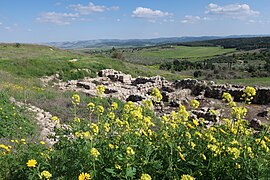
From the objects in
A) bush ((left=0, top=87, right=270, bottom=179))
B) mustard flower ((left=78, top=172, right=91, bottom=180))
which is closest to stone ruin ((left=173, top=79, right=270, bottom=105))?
bush ((left=0, top=87, right=270, bottom=179))

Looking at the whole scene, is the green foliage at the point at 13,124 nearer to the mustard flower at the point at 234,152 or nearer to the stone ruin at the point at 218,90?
the mustard flower at the point at 234,152

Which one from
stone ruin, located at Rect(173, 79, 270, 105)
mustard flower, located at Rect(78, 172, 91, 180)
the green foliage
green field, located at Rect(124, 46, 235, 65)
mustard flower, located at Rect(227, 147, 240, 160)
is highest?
mustard flower, located at Rect(227, 147, 240, 160)

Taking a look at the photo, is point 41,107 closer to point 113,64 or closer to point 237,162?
point 237,162

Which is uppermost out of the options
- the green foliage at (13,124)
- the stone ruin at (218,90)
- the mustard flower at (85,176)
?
the mustard flower at (85,176)

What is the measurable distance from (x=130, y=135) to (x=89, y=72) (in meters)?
24.0

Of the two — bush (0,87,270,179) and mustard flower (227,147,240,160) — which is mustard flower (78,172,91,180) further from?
mustard flower (227,147,240,160)

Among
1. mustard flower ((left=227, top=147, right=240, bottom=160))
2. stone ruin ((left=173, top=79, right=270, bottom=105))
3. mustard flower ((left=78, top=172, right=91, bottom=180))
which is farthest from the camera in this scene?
stone ruin ((left=173, top=79, right=270, bottom=105))

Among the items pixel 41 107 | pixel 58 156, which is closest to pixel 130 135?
pixel 58 156

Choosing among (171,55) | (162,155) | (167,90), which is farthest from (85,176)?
(171,55)

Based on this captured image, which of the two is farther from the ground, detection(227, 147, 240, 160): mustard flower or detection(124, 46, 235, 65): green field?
detection(227, 147, 240, 160): mustard flower

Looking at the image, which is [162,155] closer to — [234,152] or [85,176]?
[234,152]

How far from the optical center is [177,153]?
12.1 feet

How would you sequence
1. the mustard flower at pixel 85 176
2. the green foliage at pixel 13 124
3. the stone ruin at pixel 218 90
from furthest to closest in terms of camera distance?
1. the stone ruin at pixel 218 90
2. the green foliage at pixel 13 124
3. the mustard flower at pixel 85 176

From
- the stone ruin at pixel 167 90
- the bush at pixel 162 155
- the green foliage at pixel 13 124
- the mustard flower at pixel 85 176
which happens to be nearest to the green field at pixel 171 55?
the stone ruin at pixel 167 90
